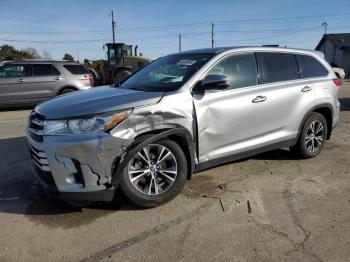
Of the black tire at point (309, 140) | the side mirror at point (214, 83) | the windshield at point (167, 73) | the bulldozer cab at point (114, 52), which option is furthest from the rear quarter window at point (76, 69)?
the bulldozer cab at point (114, 52)

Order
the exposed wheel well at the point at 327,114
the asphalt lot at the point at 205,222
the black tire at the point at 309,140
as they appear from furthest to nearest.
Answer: the exposed wheel well at the point at 327,114
the black tire at the point at 309,140
the asphalt lot at the point at 205,222

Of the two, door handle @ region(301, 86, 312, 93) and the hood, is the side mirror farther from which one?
door handle @ region(301, 86, 312, 93)

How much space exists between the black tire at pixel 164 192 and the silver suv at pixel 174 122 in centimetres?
1

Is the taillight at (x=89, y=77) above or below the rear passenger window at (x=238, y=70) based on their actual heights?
below

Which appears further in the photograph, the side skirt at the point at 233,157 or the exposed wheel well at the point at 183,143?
the side skirt at the point at 233,157

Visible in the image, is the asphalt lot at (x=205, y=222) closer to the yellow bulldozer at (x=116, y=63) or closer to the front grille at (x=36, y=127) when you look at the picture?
the front grille at (x=36, y=127)

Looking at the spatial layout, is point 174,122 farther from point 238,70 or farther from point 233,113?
point 238,70

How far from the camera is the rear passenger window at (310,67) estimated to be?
546cm

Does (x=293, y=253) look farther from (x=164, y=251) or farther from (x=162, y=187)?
(x=162, y=187)

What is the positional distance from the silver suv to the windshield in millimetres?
20

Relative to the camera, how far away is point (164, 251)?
10.3 ft

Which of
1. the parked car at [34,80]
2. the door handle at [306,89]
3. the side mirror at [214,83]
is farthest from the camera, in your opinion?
the parked car at [34,80]

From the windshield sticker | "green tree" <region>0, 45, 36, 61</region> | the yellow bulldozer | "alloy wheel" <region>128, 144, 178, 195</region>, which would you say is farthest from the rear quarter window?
"green tree" <region>0, 45, 36, 61</region>

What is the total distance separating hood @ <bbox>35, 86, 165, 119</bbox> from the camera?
3.60 meters
